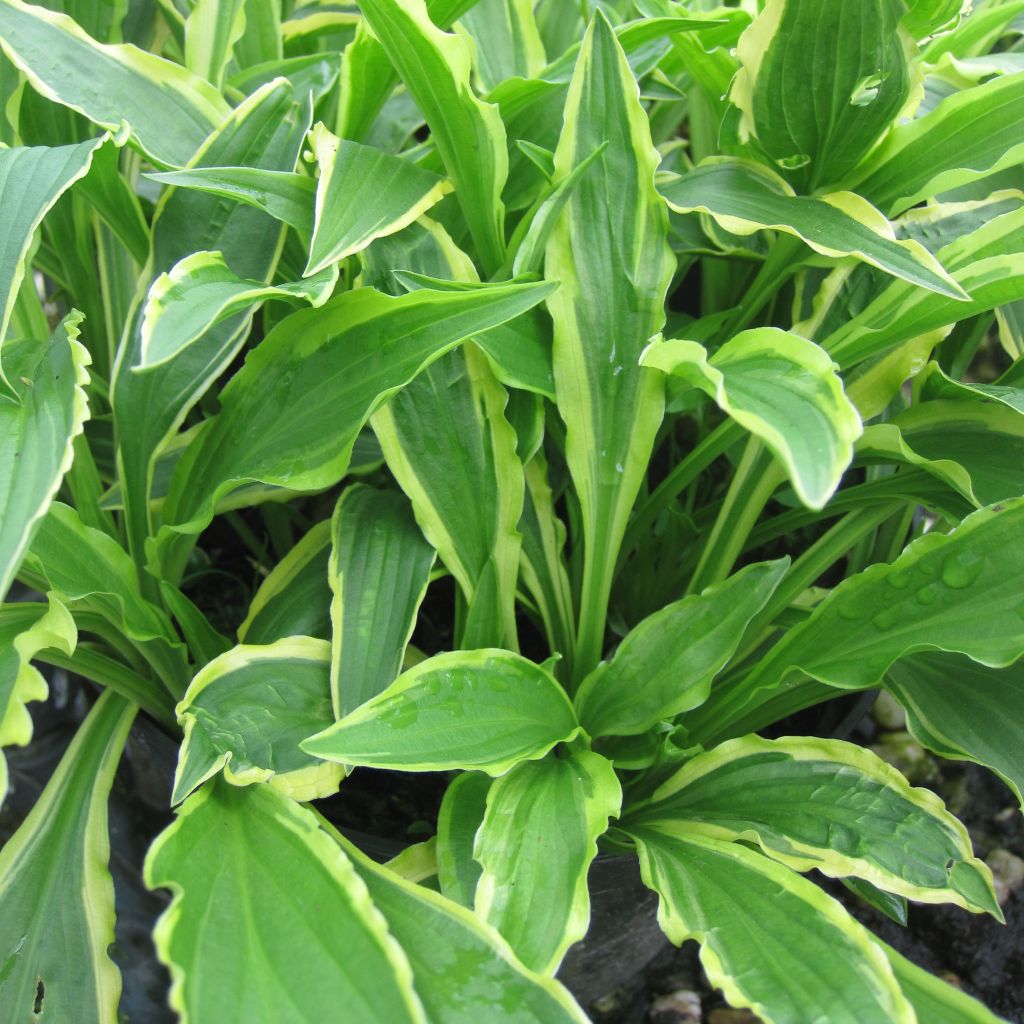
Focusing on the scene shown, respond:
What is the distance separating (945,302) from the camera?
2.04 feet

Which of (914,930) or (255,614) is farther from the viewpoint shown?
(914,930)

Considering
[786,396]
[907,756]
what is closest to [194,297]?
[786,396]

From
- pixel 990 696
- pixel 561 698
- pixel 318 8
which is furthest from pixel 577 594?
pixel 318 8

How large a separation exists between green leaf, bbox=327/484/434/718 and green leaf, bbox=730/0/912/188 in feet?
1.19

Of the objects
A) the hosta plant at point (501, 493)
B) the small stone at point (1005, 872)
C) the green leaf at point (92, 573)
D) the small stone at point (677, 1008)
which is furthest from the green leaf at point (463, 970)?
the small stone at point (1005, 872)

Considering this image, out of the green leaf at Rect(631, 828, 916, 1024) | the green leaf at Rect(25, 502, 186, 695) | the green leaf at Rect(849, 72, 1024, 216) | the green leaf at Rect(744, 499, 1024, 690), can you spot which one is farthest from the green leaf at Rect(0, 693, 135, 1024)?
the green leaf at Rect(849, 72, 1024, 216)

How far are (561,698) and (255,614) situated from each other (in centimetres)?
23

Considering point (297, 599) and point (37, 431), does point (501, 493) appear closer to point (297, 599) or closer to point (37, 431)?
point (297, 599)

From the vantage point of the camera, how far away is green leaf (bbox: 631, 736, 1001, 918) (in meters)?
0.58

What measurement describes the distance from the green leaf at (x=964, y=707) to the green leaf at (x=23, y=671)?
519 mm

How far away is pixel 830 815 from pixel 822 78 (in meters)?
0.46

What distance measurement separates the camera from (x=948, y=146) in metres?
0.69

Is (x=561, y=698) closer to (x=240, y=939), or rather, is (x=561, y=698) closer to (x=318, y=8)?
(x=240, y=939)

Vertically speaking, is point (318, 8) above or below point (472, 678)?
above
